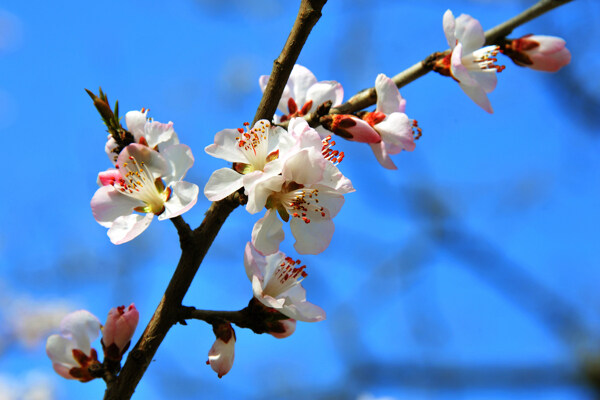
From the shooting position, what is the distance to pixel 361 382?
3.95 meters

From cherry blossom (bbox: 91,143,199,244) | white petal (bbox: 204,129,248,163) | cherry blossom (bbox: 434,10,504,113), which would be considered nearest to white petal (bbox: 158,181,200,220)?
cherry blossom (bbox: 91,143,199,244)

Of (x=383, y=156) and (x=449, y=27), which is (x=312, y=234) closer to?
(x=383, y=156)

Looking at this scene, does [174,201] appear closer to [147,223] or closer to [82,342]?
[147,223]

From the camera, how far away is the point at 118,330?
4.39ft

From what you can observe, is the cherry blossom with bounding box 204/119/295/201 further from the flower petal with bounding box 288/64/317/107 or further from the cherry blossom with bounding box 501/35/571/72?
the cherry blossom with bounding box 501/35/571/72

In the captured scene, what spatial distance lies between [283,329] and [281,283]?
132 millimetres

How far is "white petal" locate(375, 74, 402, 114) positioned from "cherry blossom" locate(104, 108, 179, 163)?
1.73 feet

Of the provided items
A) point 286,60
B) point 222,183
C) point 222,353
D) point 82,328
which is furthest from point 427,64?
point 82,328

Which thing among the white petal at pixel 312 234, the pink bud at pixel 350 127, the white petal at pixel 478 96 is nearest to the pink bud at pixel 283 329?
the white petal at pixel 312 234

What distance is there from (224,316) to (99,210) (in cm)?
41

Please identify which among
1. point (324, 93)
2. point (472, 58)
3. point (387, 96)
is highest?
point (472, 58)

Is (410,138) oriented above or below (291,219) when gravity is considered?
above

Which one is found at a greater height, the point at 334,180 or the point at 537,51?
the point at 537,51

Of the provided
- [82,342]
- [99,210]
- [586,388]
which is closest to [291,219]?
[99,210]
